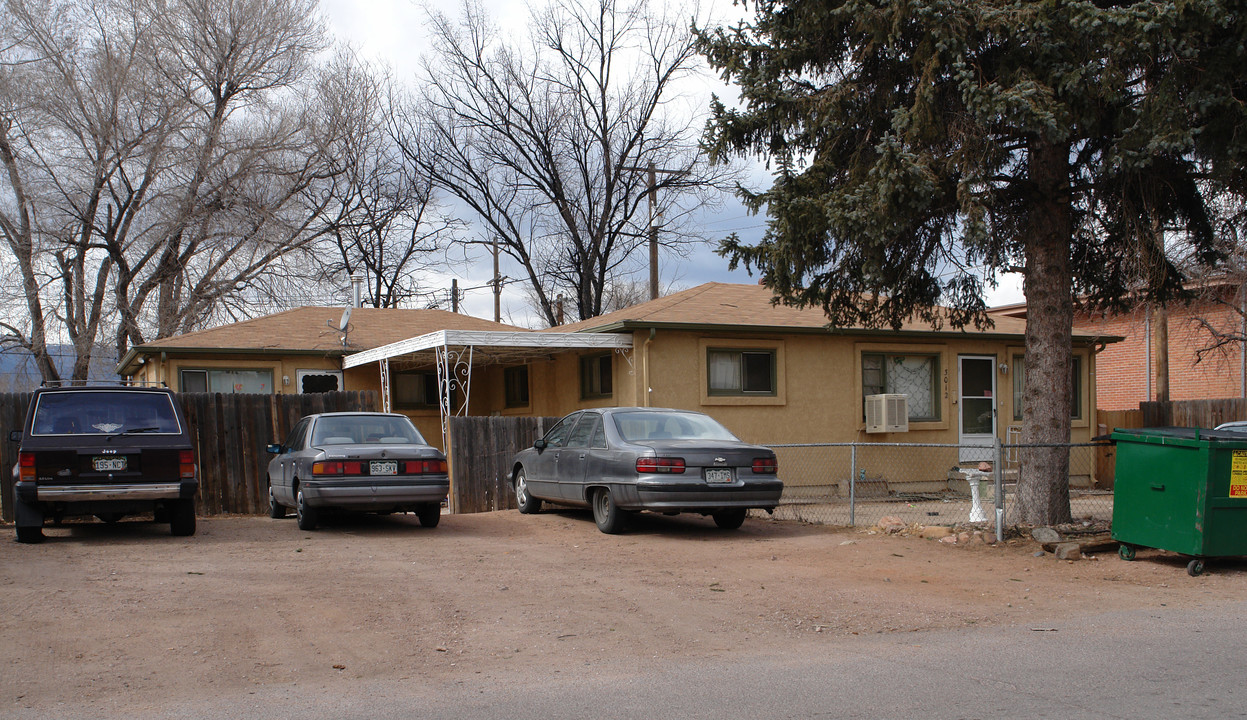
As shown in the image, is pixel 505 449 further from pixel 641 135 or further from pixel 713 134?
pixel 641 135

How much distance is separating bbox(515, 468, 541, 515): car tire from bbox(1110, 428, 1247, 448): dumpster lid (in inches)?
283

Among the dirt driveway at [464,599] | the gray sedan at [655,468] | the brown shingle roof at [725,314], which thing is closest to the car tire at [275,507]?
the dirt driveway at [464,599]

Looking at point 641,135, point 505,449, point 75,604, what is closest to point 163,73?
point 641,135

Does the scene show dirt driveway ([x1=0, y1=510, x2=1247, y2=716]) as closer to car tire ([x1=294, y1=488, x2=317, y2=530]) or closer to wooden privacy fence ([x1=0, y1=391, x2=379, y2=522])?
car tire ([x1=294, y1=488, x2=317, y2=530])

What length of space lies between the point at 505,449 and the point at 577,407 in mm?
4065

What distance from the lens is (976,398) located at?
19328mm

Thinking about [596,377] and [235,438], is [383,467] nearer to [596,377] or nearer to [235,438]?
[235,438]

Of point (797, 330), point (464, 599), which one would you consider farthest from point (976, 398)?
point (464, 599)

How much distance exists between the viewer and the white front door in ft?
62.8

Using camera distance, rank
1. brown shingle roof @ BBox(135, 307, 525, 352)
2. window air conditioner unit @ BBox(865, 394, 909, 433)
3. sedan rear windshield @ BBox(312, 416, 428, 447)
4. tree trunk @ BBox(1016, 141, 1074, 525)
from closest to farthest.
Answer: tree trunk @ BBox(1016, 141, 1074, 525), sedan rear windshield @ BBox(312, 416, 428, 447), window air conditioner unit @ BBox(865, 394, 909, 433), brown shingle roof @ BBox(135, 307, 525, 352)

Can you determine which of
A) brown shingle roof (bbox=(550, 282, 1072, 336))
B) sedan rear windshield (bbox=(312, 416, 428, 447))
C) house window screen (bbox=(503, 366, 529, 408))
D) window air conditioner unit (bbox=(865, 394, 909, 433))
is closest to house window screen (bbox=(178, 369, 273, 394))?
house window screen (bbox=(503, 366, 529, 408))

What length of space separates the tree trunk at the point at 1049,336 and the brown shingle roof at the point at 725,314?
17.4 feet

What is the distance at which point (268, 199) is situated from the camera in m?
27.5

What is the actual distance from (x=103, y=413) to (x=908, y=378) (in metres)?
13.5
